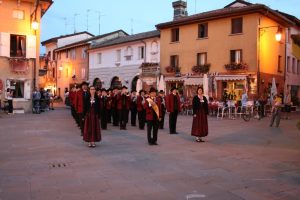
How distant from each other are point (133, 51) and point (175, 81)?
6654 millimetres

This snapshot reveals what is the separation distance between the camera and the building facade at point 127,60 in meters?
36.6

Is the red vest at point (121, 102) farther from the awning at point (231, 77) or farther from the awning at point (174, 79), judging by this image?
the awning at point (174, 79)

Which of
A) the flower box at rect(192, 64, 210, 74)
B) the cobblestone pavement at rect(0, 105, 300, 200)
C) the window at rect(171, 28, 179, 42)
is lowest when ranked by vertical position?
the cobblestone pavement at rect(0, 105, 300, 200)

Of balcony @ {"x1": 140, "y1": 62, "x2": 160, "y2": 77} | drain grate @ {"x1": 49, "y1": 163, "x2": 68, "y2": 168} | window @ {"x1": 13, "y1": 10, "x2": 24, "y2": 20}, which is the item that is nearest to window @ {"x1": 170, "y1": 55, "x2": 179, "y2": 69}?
balcony @ {"x1": 140, "y1": 62, "x2": 160, "y2": 77}

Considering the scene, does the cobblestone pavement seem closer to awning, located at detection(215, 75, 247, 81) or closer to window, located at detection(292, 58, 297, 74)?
awning, located at detection(215, 75, 247, 81)

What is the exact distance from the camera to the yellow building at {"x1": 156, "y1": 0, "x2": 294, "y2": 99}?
29.0 metres

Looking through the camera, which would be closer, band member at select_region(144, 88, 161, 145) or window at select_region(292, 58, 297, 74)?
band member at select_region(144, 88, 161, 145)

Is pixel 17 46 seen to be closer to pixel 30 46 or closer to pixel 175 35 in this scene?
pixel 30 46

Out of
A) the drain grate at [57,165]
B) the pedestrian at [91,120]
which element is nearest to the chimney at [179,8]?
the pedestrian at [91,120]

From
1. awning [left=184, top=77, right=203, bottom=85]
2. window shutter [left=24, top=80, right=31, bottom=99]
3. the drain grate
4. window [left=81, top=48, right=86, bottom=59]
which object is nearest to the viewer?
the drain grate

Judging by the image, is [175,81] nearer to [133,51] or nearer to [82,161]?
[133,51]

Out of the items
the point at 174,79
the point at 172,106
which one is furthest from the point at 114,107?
the point at 174,79

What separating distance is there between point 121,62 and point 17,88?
559 inches

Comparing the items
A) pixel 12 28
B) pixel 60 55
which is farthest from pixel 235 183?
pixel 60 55
